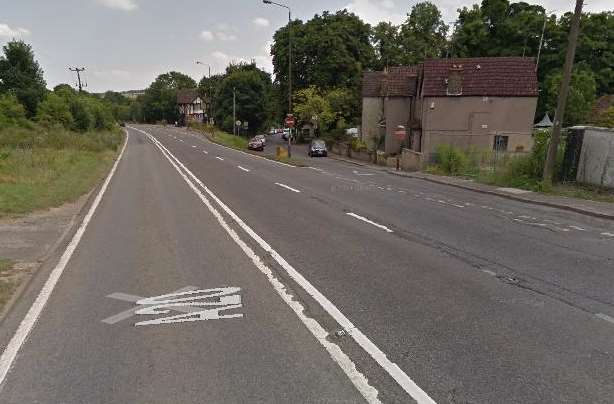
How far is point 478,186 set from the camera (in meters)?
18.3

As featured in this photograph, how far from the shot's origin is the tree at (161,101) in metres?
127

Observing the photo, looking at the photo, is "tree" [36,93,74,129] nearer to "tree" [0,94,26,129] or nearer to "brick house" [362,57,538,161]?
"tree" [0,94,26,129]

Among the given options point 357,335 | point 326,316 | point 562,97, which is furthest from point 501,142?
point 357,335

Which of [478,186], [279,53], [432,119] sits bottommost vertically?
[478,186]

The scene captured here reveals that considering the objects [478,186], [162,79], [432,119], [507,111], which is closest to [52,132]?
[432,119]

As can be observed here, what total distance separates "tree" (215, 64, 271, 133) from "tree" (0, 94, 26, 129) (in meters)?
34.4

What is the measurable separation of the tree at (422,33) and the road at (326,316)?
65555 mm

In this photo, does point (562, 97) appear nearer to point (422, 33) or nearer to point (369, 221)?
point (369, 221)

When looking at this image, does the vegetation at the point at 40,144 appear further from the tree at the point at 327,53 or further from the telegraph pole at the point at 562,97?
the tree at the point at 327,53

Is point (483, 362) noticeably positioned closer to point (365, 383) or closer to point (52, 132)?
point (365, 383)

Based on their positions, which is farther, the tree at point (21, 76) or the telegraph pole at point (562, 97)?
the tree at point (21, 76)

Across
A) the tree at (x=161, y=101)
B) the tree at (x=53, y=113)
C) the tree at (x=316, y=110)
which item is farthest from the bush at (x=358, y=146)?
the tree at (x=161, y=101)

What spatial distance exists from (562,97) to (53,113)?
47537 mm

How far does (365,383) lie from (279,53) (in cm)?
6711
